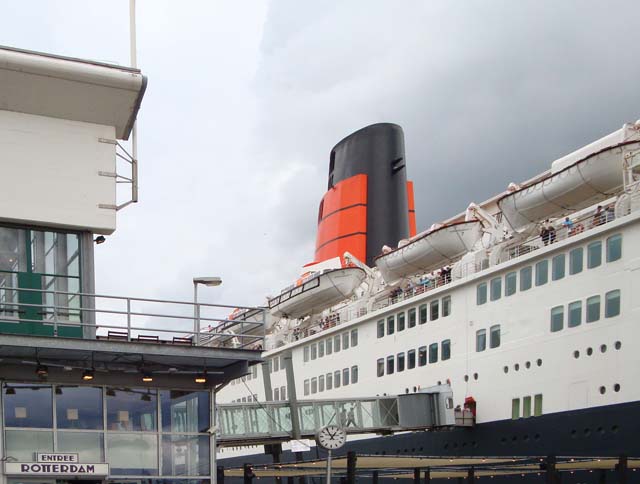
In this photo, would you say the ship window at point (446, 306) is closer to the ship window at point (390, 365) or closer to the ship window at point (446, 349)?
the ship window at point (446, 349)

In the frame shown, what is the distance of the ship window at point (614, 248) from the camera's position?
96.8ft

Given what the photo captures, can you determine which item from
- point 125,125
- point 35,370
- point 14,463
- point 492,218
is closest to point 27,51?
point 125,125

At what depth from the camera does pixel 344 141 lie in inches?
2131

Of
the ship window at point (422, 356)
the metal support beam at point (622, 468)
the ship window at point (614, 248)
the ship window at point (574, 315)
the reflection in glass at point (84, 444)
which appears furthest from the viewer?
the ship window at point (422, 356)

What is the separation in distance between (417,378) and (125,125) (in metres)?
22.6

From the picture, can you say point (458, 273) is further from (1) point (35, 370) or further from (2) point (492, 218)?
(1) point (35, 370)

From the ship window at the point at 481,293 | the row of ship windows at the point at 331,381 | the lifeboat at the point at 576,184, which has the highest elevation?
the lifeboat at the point at 576,184

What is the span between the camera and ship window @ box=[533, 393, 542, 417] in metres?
31.7

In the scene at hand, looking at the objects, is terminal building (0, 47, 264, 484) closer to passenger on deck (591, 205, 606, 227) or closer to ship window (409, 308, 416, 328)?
passenger on deck (591, 205, 606, 227)

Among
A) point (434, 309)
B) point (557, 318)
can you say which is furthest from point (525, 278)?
point (434, 309)

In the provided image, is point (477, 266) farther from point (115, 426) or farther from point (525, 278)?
point (115, 426)

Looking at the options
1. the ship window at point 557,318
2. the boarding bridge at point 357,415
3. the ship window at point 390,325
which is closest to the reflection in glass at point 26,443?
the boarding bridge at point 357,415

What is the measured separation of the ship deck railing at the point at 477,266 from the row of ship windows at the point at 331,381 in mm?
2141

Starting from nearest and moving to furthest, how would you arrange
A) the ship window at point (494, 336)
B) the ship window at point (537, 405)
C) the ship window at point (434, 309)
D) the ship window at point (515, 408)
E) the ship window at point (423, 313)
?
the ship window at point (537, 405) < the ship window at point (515, 408) < the ship window at point (494, 336) < the ship window at point (434, 309) < the ship window at point (423, 313)
